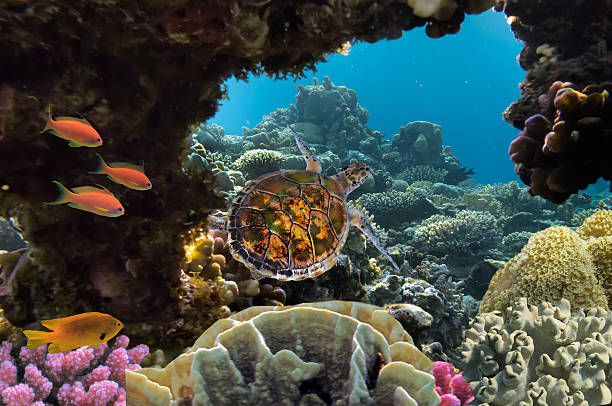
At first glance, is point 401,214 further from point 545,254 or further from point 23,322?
point 23,322

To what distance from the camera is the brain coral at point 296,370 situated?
1417 millimetres

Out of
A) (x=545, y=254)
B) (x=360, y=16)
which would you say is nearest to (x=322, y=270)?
(x=545, y=254)

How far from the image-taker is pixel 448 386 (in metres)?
1.78

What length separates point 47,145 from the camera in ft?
6.53

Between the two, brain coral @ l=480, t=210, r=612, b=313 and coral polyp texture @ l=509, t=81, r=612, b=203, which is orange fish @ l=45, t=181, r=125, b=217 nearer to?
coral polyp texture @ l=509, t=81, r=612, b=203

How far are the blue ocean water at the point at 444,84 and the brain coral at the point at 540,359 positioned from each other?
316ft

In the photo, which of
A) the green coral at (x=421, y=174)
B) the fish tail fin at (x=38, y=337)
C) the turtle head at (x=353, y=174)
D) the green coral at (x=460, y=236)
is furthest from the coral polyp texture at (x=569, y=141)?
the green coral at (x=421, y=174)

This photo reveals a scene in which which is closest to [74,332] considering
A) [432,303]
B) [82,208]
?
[82,208]

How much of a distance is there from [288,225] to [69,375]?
2279 millimetres

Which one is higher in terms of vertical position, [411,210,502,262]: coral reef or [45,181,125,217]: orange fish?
[411,210,502,262]: coral reef

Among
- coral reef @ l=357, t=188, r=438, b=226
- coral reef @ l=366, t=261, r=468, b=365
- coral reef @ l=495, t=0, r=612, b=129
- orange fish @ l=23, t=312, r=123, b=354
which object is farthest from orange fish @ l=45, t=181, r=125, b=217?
coral reef @ l=357, t=188, r=438, b=226

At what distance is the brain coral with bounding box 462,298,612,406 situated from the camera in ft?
6.84

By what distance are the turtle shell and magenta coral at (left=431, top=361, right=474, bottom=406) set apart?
1.72m

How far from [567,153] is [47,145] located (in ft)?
11.8
